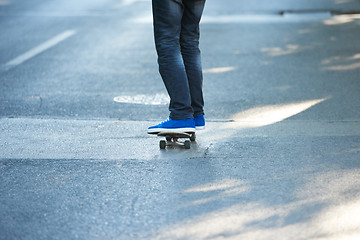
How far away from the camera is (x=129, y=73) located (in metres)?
8.07

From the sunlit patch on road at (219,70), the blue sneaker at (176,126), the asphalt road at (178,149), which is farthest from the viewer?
the sunlit patch on road at (219,70)

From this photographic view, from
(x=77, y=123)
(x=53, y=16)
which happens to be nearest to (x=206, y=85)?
(x=77, y=123)

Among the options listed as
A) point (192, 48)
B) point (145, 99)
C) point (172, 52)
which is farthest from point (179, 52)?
point (145, 99)

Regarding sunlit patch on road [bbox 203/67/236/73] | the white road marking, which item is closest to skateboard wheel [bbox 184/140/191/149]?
sunlit patch on road [bbox 203/67/236/73]

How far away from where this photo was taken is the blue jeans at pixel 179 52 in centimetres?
461

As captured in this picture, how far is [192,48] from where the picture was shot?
493cm

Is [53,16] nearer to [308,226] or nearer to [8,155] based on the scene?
[8,155]

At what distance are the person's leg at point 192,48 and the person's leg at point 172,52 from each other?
16 cm

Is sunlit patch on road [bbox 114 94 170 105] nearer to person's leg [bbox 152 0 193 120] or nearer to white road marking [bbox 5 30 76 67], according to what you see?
person's leg [bbox 152 0 193 120]

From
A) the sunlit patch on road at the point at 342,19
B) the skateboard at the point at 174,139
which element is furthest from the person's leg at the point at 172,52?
the sunlit patch on road at the point at 342,19

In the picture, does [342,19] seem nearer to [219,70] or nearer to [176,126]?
[219,70]

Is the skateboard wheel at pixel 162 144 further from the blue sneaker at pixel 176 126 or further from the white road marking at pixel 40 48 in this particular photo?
the white road marking at pixel 40 48

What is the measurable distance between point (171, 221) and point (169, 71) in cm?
157

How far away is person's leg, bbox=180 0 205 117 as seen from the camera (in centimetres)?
484
